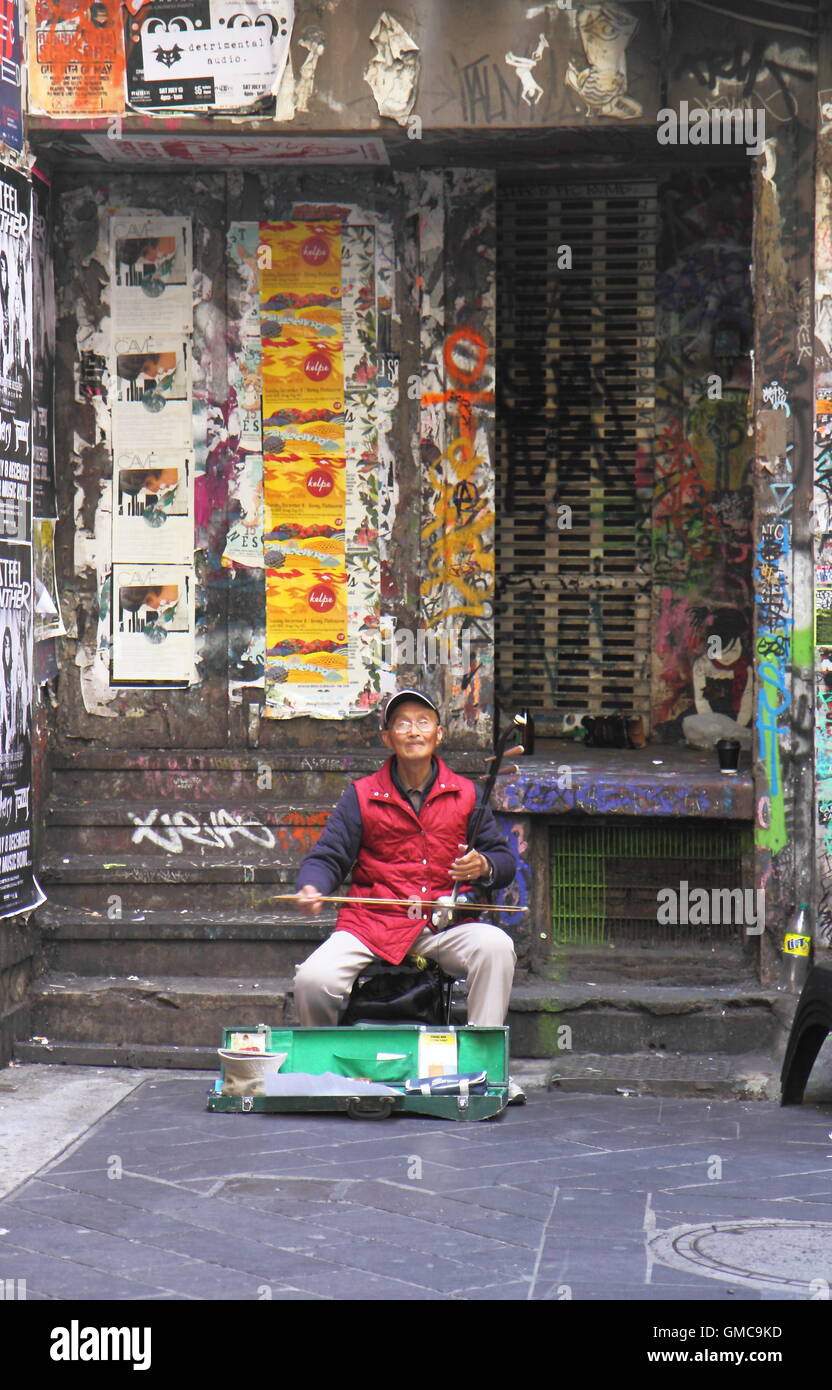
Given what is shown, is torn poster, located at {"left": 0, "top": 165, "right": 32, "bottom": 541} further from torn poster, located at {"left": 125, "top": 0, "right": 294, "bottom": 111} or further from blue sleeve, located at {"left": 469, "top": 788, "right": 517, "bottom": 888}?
blue sleeve, located at {"left": 469, "top": 788, "right": 517, "bottom": 888}

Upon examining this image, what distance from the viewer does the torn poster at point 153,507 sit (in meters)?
7.55

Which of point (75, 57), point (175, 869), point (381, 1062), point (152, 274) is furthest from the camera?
point (152, 274)

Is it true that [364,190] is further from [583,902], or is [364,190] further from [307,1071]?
[307,1071]

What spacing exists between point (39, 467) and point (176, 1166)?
3.35m

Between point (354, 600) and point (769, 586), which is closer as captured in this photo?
point (769, 586)

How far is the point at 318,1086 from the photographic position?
232 inches

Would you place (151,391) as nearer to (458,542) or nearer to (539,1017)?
(458,542)

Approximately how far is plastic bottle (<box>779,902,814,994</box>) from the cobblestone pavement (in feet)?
2.37

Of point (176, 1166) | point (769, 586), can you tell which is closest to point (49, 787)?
point (176, 1166)

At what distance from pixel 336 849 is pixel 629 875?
5.11 feet

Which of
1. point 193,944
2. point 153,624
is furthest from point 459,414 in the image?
point 193,944

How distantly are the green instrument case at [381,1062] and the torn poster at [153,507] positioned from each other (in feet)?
8.17

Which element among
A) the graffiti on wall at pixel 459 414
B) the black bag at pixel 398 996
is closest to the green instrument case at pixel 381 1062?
the black bag at pixel 398 996

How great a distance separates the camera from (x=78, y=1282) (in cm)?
424
